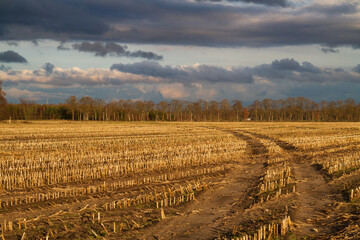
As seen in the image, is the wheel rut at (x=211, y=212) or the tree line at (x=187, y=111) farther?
the tree line at (x=187, y=111)

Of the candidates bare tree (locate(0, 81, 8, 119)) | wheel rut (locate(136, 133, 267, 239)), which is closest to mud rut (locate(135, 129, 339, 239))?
wheel rut (locate(136, 133, 267, 239))

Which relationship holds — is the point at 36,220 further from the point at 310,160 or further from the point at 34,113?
the point at 34,113

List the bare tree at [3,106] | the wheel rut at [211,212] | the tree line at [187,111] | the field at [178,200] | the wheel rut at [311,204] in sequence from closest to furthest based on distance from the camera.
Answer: the wheel rut at [211,212], the field at [178,200], the wheel rut at [311,204], the bare tree at [3,106], the tree line at [187,111]

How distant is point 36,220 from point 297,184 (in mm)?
10641

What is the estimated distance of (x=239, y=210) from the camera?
35.1 feet

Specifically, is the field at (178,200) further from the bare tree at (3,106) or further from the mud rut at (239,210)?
the bare tree at (3,106)

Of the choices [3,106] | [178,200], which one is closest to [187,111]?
[3,106]

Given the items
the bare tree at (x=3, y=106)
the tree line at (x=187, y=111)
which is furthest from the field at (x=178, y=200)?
the tree line at (x=187, y=111)

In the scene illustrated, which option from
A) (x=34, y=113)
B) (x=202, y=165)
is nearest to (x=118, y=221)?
(x=202, y=165)

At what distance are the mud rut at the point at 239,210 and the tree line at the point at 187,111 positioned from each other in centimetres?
11041

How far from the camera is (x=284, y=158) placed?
72.4 ft

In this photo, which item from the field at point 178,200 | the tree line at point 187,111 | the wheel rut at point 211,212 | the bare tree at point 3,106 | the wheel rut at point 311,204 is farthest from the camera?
the tree line at point 187,111

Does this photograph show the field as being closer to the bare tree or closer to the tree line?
the bare tree

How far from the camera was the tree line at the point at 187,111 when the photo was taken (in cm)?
12456
